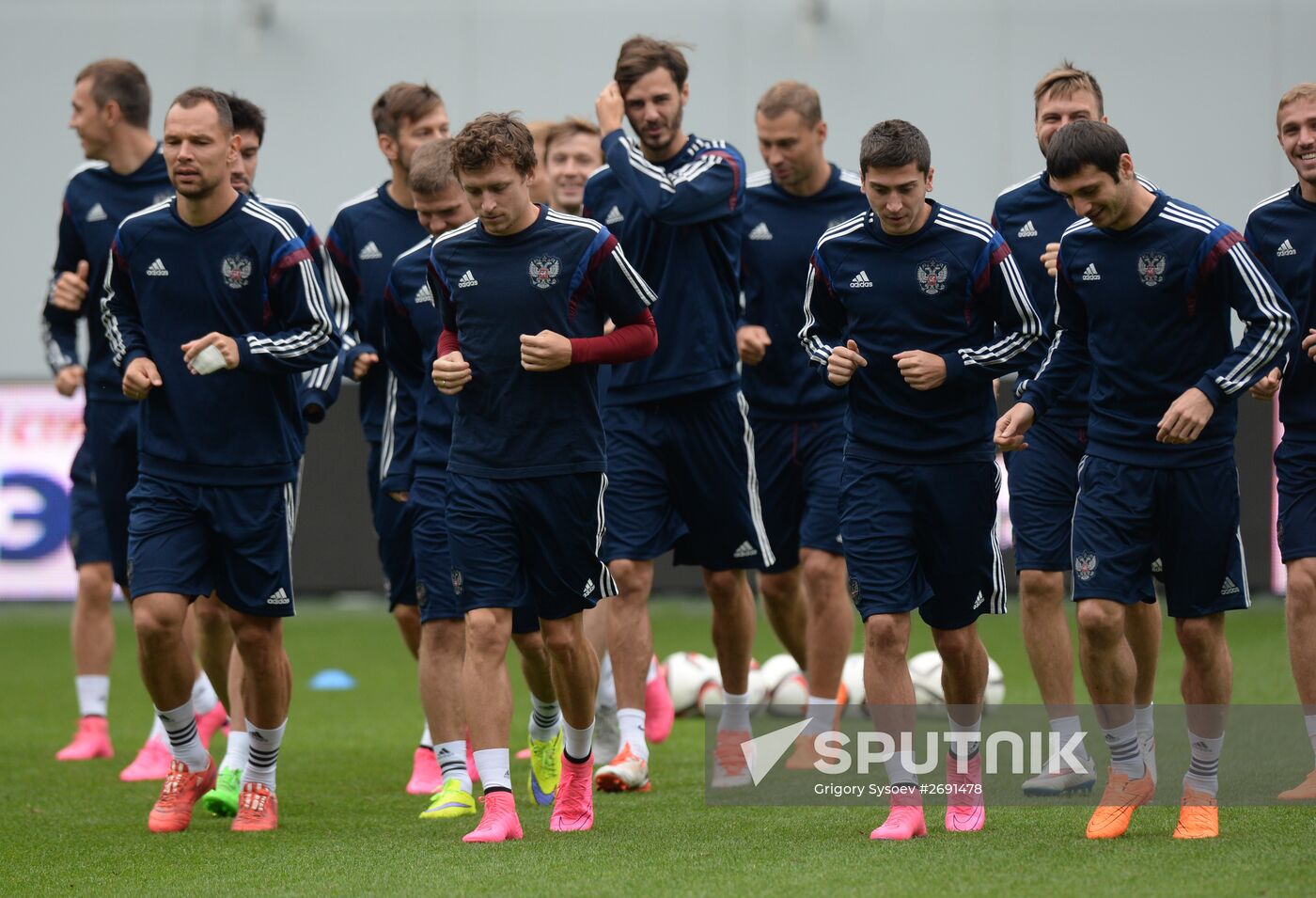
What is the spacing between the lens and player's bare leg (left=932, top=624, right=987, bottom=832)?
19.2 ft

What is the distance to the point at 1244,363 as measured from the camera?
5453 mm

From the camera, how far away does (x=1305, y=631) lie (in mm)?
6359

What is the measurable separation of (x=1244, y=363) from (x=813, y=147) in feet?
9.72

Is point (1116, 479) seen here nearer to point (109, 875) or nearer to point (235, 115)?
point (109, 875)

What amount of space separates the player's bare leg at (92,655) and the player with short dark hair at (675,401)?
2.71 metres

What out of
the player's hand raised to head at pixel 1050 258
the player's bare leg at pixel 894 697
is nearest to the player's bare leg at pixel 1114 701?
the player's bare leg at pixel 894 697

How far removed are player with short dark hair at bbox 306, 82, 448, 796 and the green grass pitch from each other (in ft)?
2.54

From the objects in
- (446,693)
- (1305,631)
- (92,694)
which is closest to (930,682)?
(1305,631)

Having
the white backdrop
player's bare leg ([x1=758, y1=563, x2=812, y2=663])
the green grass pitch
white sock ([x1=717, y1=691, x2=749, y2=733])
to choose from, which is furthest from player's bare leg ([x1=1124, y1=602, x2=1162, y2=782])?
the white backdrop

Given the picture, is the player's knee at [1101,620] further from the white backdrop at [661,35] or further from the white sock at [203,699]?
the white backdrop at [661,35]

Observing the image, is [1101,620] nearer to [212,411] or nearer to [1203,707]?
[1203,707]

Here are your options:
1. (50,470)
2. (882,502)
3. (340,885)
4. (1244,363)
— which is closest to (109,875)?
(340,885)

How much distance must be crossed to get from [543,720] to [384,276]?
1.98 metres

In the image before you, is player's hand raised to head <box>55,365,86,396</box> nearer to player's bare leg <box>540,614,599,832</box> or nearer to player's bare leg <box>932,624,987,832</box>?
player's bare leg <box>540,614,599,832</box>
